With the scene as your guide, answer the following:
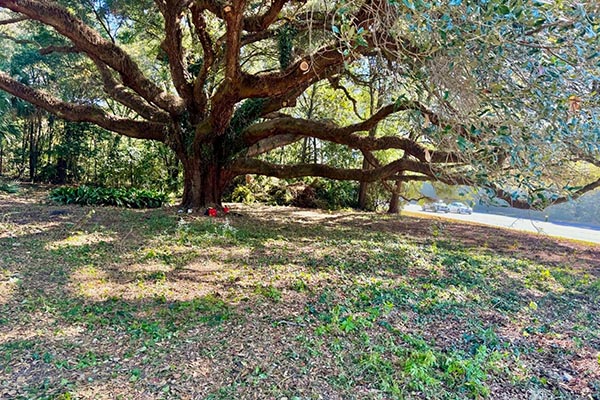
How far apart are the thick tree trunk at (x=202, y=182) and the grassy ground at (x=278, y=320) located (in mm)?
2181

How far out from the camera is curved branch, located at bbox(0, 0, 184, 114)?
4711mm

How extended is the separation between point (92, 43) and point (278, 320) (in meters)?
5.16

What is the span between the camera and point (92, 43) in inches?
211

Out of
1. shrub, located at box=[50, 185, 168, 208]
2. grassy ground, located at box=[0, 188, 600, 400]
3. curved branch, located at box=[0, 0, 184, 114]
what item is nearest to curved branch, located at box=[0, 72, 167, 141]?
curved branch, located at box=[0, 0, 184, 114]

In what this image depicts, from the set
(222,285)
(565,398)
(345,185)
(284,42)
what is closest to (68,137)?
(284,42)

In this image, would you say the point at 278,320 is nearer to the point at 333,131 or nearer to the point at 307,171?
the point at 333,131

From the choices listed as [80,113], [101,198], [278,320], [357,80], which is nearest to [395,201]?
[357,80]

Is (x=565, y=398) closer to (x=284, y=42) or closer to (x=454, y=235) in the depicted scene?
(x=454, y=235)

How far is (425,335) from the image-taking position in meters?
2.47

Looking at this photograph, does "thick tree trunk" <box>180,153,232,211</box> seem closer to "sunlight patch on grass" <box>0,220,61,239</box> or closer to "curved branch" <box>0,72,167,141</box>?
"curved branch" <box>0,72,167,141</box>

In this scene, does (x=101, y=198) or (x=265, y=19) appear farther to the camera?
(x=101, y=198)

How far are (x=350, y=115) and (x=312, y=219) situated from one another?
5361 mm

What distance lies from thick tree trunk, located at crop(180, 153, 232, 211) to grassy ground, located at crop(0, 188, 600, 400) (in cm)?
218

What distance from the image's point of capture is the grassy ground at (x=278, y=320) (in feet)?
6.14
